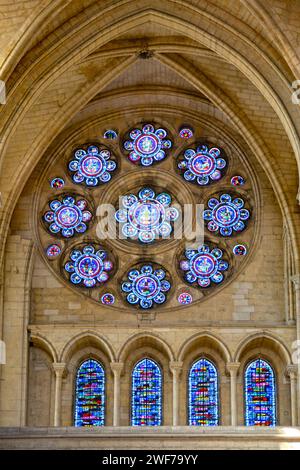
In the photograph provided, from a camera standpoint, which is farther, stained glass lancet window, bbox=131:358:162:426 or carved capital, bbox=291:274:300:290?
stained glass lancet window, bbox=131:358:162:426

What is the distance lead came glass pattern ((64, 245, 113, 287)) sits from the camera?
29.9 m

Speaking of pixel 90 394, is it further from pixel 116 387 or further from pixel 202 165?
pixel 202 165

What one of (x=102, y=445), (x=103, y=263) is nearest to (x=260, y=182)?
(x=103, y=263)

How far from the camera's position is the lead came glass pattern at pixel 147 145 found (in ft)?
102

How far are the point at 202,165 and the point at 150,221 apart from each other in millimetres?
1744

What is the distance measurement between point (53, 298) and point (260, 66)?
675 cm

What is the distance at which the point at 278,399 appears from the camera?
28.7 metres

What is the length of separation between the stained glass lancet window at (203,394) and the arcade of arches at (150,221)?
3 cm

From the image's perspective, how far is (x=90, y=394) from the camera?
2886 centimetres

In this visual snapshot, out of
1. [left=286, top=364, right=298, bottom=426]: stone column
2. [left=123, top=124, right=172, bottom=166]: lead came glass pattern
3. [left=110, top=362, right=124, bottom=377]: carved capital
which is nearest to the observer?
[left=286, top=364, right=298, bottom=426]: stone column

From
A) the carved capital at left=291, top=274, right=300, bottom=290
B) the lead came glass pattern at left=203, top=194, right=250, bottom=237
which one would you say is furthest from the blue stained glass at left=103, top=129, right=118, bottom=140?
the carved capital at left=291, top=274, right=300, bottom=290

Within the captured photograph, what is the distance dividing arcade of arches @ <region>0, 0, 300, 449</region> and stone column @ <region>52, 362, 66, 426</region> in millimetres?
65

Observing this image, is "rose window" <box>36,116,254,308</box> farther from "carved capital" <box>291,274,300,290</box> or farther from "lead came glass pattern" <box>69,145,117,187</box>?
"carved capital" <box>291,274,300,290</box>

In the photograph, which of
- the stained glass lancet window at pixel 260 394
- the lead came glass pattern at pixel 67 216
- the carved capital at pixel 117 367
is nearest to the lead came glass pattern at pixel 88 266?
the lead came glass pattern at pixel 67 216
